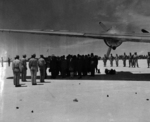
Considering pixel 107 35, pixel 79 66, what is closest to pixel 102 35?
pixel 107 35

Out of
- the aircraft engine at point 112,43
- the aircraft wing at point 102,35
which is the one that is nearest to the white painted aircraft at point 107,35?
the aircraft wing at point 102,35

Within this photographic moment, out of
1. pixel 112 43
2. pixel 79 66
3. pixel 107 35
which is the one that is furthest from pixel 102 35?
pixel 112 43

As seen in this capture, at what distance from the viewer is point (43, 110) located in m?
6.30

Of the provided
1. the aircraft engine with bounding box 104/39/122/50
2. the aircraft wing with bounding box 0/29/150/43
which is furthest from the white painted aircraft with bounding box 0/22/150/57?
the aircraft engine with bounding box 104/39/122/50

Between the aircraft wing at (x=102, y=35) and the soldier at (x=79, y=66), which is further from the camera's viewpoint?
the soldier at (x=79, y=66)

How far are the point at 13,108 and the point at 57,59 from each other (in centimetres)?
992

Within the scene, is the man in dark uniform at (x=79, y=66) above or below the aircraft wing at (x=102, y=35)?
below

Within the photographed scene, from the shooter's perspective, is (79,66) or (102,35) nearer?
(102,35)

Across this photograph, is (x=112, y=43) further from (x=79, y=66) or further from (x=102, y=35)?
(x=79, y=66)

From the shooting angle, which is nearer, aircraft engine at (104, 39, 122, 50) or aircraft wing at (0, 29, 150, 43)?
aircraft wing at (0, 29, 150, 43)

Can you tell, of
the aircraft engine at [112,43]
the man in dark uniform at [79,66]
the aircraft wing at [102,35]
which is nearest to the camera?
the aircraft wing at [102,35]

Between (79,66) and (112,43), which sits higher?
(112,43)

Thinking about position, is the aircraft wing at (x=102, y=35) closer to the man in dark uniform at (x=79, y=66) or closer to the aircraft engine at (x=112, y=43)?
the man in dark uniform at (x=79, y=66)

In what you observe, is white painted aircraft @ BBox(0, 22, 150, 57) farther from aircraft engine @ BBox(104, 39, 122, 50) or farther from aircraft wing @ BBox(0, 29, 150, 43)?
aircraft engine @ BBox(104, 39, 122, 50)
